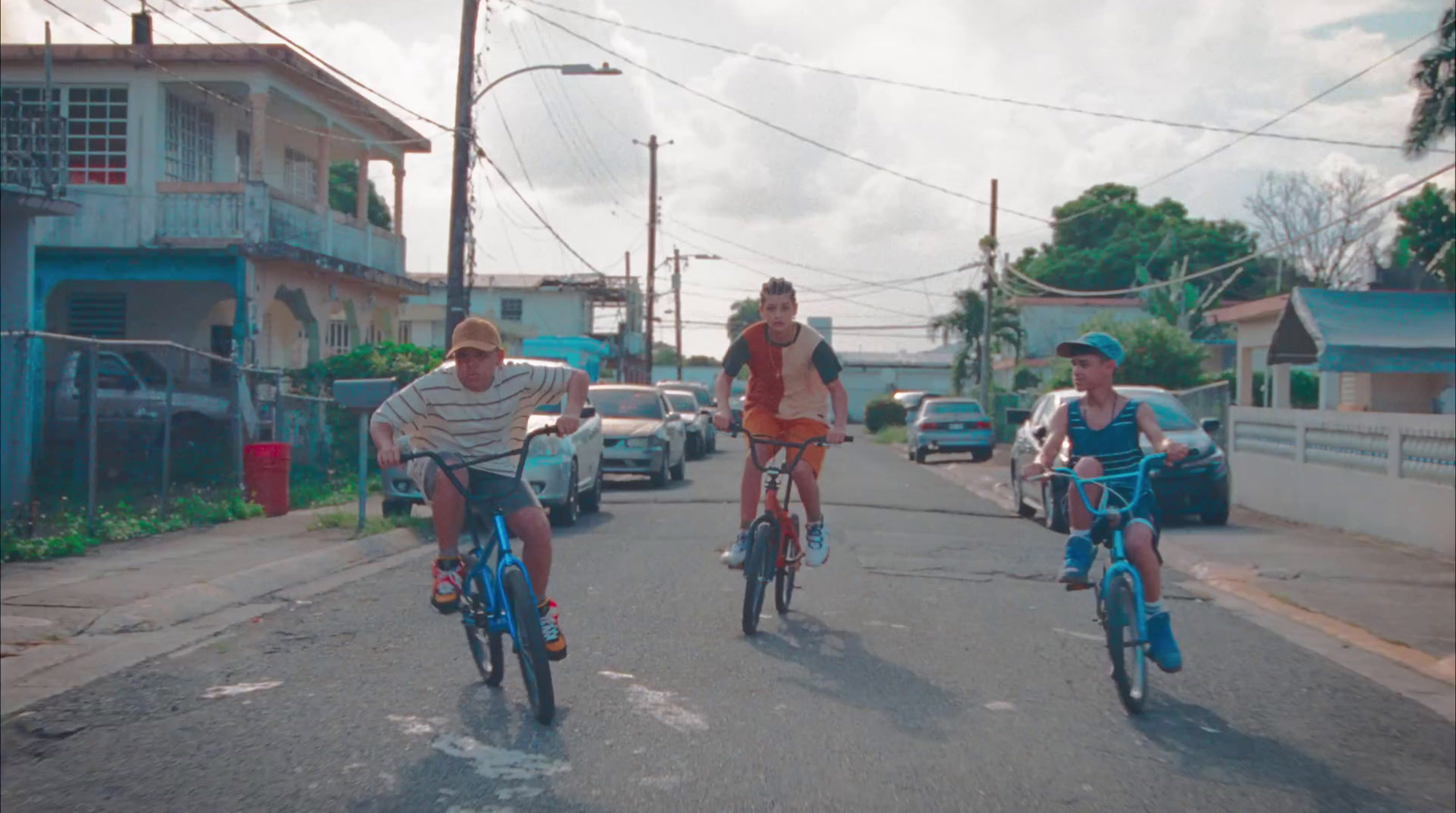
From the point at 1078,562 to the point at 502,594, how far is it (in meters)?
2.90

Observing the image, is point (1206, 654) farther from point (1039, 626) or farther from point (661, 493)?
point (661, 493)

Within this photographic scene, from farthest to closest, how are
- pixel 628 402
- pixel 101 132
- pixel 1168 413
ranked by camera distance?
1. pixel 101 132
2. pixel 628 402
3. pixel 1168 413

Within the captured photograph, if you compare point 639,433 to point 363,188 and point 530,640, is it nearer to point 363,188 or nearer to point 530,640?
point 363,188

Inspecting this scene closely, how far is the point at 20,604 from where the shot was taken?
8.91m

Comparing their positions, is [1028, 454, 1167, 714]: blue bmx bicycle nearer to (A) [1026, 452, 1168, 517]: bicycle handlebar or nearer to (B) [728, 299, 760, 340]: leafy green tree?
(A) [1026, 452, 1168, 517]: bicycle handlebar

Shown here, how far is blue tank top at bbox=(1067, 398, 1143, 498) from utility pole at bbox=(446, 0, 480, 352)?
499 inches

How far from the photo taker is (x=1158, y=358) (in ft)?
93.9

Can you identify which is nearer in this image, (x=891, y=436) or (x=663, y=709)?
(x=663, y=709)

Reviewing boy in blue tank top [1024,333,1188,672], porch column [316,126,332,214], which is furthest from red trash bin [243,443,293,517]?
boy in blue tank top [1024,333,1188,672]

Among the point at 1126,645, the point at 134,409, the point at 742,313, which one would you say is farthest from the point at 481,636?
the point at 742,313

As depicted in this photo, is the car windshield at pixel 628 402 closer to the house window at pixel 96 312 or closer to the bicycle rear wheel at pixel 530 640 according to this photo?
the house window at pixel 96 312

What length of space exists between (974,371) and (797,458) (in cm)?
4238

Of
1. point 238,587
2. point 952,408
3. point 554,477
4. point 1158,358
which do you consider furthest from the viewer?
point 952,408

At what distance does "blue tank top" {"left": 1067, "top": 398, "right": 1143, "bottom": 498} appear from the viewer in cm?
684
